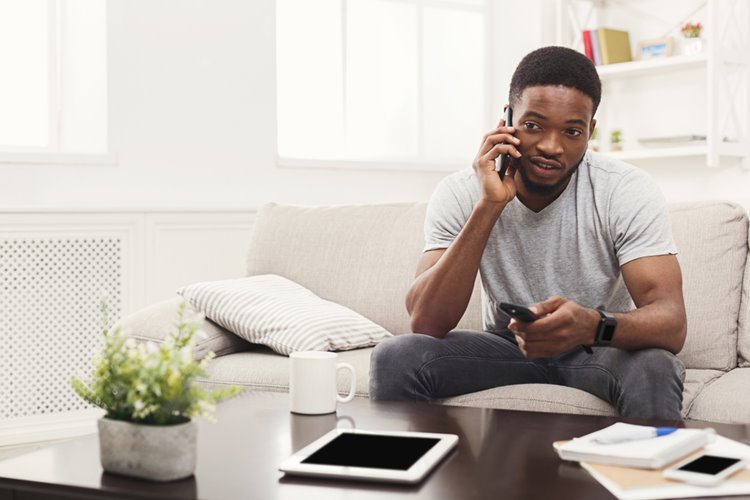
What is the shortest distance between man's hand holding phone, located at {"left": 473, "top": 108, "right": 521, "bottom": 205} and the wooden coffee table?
528mm

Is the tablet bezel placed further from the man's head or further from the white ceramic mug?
the man's head

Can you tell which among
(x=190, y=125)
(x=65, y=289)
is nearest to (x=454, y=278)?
(x=65, y=289)

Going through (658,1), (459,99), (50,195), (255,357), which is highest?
(658,1)

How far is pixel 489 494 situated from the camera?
110 cm

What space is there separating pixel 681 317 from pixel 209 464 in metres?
0.99

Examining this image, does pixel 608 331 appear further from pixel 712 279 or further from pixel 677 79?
pixel 677 79

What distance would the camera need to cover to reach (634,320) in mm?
1732

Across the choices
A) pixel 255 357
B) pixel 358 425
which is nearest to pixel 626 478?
pixel 358 425

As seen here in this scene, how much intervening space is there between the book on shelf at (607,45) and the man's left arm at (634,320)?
2.74 metres

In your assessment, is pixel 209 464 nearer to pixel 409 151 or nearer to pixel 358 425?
pixel 358 425

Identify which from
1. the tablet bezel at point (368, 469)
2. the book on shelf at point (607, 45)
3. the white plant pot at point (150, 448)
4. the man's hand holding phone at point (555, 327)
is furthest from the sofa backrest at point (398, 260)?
the book on shelf at point (607, 45)

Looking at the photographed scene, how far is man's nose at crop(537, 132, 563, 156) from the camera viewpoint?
6.30 ft

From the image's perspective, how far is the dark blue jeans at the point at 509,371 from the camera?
5.50 feet

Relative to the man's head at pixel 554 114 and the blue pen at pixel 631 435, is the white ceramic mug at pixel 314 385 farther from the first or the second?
the man's head at pixel 554 114
